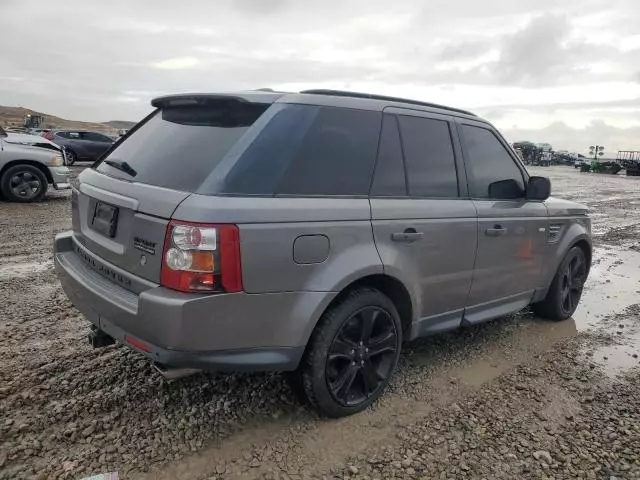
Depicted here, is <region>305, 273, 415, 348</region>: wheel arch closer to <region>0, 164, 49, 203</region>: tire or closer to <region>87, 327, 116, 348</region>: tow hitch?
<region>87, 327, 116, 348</region>: tow hitch

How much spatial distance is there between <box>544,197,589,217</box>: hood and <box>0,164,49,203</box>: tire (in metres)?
9.98

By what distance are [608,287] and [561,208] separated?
245cm

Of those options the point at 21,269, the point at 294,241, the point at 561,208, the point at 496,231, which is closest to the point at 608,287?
the point at 561,208

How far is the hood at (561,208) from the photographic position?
4.69 metres

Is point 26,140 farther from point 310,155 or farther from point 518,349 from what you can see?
point 518,349

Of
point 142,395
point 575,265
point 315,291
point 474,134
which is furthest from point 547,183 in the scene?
point 142,395

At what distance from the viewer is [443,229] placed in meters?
3.53

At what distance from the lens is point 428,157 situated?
361 cm

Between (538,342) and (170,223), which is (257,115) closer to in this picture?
(170,223)

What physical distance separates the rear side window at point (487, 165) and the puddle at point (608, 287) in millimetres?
1761

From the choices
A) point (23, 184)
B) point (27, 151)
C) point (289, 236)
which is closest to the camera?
point (289, 236)

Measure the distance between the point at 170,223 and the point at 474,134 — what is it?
99.1 inches

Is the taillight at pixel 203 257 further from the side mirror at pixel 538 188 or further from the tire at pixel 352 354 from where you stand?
the side mirror at pixel 538 188

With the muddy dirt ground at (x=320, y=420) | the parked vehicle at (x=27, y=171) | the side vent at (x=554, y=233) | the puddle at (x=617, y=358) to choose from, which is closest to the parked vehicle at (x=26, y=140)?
the parked vehicle at (x=27, y=171)
